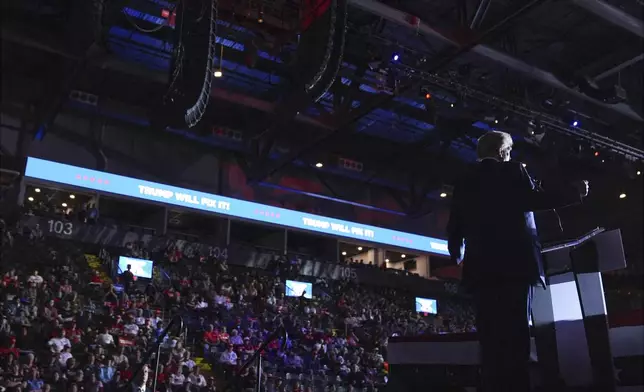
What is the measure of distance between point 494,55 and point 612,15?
112 inches

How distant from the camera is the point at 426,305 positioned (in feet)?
89.0

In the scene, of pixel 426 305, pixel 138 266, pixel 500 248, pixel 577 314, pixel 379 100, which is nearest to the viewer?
pixel 500 248

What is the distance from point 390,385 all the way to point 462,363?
0.54 m

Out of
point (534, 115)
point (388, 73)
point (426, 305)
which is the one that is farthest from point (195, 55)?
point (426, 305)

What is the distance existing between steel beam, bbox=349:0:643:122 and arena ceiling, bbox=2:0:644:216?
3 cm

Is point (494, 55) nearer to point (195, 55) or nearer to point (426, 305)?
point (195, 55)

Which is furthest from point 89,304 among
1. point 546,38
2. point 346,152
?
point 546,38

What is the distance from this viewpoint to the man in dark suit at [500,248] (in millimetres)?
2779

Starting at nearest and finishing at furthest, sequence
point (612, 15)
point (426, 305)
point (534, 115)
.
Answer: point (612, 15) → point (534, 115) → point (426, 305)

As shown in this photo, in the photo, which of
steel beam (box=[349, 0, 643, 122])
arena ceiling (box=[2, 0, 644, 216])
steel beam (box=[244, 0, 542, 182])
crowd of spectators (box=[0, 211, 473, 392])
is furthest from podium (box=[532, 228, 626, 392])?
steel beam (box=[244, 0, 542, 182])

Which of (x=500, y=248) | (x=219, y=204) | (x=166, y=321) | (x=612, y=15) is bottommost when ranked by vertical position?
(x=500, y=248)

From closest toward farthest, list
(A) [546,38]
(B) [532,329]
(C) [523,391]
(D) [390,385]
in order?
(C) [523,391] < (B) [532,329] < (D) [390,385] < (A) [546,38]

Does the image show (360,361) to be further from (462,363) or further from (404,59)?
(462,363)

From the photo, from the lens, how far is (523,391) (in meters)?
2.73
